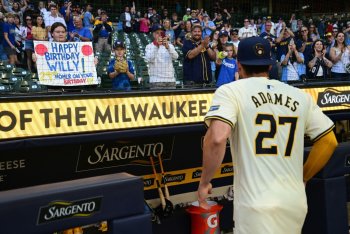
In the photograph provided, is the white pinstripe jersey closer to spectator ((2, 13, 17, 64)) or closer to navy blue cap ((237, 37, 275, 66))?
navy blue cap ((237, 37, 275, 66))

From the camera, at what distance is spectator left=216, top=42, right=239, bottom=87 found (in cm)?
564

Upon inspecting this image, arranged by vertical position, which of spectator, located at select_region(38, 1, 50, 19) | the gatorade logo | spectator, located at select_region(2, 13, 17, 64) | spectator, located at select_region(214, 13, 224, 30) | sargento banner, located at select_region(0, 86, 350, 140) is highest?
spectator, located at select_region(38, 1, 50, 19)

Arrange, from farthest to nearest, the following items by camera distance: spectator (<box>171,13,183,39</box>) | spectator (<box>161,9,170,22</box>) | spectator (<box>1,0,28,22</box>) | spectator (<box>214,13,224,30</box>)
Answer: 1. spectator (<box>214,13,224,30</box>)
2. spectator (<box>161,9,170,22</box>)
3. spectator (<box>171,13,183,39</box>)
4. spectator (<box>1,0,28,22</box>)

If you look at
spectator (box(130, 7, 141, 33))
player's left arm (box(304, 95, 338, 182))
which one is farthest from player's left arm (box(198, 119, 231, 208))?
spectator (box(130, 7, 141, 33))

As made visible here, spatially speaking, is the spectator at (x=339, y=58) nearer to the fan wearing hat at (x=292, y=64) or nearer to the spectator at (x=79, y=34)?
the fan wearing hat at (x=292, y=64)

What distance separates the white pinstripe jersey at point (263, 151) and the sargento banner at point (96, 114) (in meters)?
1.57

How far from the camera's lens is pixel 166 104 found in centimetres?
384

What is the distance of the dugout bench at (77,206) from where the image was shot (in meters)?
2.23

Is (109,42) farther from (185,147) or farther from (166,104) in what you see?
(166,104)

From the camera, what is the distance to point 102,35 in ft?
29.9

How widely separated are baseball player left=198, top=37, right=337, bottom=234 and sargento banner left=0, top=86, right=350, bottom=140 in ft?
5.04

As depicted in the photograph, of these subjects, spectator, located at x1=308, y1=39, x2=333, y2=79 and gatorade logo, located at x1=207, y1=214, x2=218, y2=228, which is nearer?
gatorade logo, located at x1=207, y1=214, x2=218, y2=228

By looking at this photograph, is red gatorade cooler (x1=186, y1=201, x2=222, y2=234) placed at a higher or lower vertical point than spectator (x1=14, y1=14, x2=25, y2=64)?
lower

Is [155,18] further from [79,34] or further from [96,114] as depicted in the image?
[96,114]
